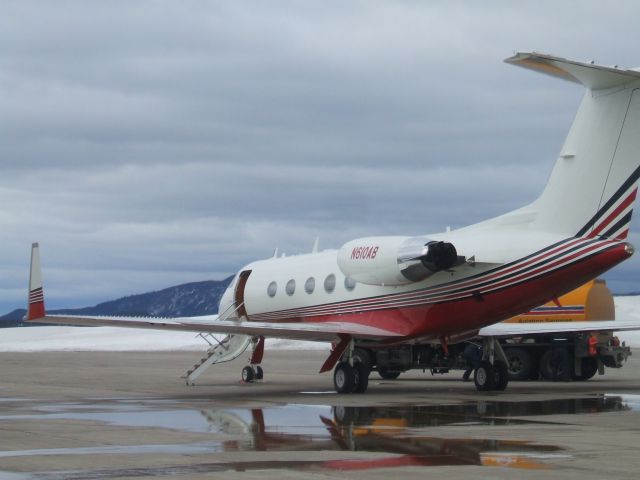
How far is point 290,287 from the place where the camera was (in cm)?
3000

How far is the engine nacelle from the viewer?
23547 mm

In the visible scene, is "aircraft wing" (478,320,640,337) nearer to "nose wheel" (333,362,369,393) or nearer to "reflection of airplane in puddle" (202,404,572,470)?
"nose wheel" (333,362,369,393)

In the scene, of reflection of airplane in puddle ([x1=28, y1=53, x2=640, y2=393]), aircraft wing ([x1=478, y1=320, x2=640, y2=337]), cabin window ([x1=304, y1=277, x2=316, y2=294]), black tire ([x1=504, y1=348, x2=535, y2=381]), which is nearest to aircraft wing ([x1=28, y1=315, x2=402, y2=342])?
reflection of airplane in puddle ([x1=28, y1=53, x2=640, y2=393])

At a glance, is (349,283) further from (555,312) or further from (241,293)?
(555,312)

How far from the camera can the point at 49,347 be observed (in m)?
69.9

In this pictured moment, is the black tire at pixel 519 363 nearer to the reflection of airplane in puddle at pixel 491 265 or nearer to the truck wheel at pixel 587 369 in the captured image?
the truck wheel at pixel 587 369

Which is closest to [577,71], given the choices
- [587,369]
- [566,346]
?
[566,346]

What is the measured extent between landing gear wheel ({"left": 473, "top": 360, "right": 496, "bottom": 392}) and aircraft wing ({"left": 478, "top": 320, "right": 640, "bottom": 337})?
1.34 m

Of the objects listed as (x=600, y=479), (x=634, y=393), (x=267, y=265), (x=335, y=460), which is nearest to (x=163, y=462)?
(x=335, y=460)

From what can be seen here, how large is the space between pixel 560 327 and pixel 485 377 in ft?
15.3

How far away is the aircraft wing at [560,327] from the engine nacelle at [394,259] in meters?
3.86

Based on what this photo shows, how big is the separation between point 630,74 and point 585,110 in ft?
4.23

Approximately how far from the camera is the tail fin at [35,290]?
25625 millimetres

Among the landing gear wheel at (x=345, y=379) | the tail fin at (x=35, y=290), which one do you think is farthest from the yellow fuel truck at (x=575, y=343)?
the tail fin at (x=35, y=290)
